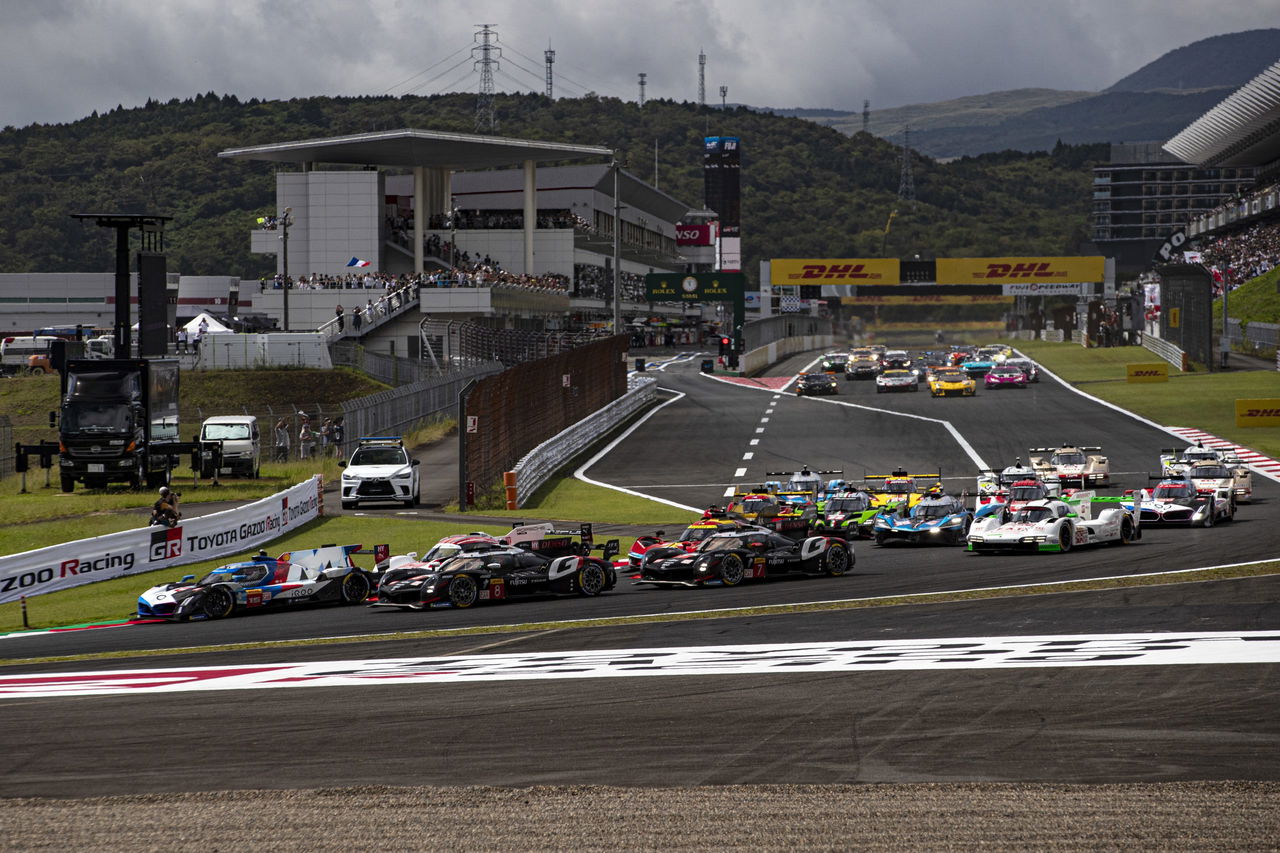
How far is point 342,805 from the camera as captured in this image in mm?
10492

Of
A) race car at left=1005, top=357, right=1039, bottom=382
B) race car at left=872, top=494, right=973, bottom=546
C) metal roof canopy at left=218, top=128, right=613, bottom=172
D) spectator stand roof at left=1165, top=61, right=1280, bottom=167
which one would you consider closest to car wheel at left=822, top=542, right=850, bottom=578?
race car at left=872, top=494, right=973, bottom=546

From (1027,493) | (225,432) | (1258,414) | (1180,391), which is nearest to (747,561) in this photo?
(1027,493)

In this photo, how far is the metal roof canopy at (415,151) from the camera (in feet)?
294

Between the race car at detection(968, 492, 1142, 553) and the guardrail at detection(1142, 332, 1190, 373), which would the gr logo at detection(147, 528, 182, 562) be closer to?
the race car at detection(968, 492, 1142, 553)

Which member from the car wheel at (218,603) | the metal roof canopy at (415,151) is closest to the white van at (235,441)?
the car wheel at (218,603)

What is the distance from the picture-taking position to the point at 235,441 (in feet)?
142

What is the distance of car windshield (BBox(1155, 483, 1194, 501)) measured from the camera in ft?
104

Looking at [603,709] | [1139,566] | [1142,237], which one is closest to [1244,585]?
[1139,566]

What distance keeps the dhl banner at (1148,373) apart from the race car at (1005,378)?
5948mm

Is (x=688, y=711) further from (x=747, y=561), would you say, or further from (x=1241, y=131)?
(x=1241, y=131)

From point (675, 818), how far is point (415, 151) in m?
86.4

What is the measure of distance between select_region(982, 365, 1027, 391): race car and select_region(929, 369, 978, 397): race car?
5213 mm

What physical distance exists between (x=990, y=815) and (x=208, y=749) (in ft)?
22.1

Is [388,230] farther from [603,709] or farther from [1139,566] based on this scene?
[603,709]
